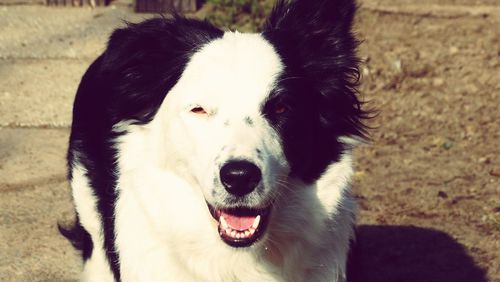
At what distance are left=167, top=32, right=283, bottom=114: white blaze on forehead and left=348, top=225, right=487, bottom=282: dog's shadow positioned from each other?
4.67ft

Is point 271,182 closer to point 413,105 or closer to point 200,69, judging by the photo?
point 200,69

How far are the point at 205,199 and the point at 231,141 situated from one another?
34 cm

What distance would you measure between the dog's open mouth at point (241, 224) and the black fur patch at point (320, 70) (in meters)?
0.35

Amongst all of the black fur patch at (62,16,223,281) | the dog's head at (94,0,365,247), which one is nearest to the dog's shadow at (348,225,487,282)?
the dog's head at (94,0,365,247)

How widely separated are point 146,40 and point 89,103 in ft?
2.17

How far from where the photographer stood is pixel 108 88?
4.20 m

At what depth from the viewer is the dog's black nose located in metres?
3.28

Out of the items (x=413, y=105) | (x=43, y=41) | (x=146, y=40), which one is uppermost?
(x=146, y=40)

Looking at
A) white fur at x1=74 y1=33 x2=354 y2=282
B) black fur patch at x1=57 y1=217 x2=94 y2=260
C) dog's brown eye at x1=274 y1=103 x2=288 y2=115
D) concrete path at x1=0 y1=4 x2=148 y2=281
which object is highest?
dog's brown eye at x1=274 y1=103 x2=288 y2=115

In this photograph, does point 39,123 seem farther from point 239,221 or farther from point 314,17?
point 239,221

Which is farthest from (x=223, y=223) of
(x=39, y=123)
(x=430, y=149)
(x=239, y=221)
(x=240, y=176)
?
(x=39, y=123)

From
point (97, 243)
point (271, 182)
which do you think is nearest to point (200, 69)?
point (271, 182)

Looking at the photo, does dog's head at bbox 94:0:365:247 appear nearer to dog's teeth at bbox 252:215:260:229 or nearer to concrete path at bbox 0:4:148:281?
dog's teeth at bbox 252:215:260:229

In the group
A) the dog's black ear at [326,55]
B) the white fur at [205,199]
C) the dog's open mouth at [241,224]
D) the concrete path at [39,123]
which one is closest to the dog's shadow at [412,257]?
the white fur at [205,199]
